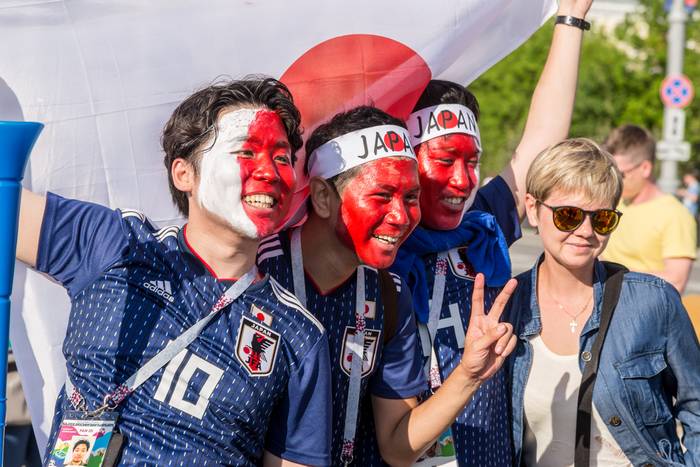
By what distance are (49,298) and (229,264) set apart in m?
0.74

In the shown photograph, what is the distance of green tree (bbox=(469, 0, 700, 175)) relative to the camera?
2602 centimetres

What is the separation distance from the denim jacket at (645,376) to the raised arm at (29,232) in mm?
1595

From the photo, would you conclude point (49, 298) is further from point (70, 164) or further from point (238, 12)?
point (238, 12)

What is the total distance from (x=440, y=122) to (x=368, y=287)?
2.26ft

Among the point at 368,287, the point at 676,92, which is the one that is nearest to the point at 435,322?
the point at 368,287

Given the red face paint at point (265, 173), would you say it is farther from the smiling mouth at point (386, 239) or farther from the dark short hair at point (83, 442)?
the dark short hair at point (83, 442)

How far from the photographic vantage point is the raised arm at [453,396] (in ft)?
9.56

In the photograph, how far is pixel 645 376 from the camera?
330 centimetres

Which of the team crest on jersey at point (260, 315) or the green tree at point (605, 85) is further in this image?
the green tree at point (605, 85)

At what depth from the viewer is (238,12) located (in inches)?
131

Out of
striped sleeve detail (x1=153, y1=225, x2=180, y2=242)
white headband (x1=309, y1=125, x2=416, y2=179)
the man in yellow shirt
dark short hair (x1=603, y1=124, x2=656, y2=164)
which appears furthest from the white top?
dark short hair (x1=603, y1=124, x2=656, y2=164)

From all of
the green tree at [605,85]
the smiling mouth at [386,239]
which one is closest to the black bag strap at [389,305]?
the smiling mouth at [386,239]

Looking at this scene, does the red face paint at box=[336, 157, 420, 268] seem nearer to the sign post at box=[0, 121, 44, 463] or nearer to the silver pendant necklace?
the silver pendant necklace

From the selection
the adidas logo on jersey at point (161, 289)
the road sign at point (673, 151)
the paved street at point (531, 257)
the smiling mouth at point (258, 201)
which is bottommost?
the paved street at point (531, 257)
